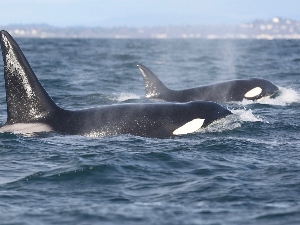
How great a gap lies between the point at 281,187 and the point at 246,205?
90cm

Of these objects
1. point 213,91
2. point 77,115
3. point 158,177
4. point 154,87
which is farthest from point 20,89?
point 213,91

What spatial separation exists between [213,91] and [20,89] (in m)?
7.91

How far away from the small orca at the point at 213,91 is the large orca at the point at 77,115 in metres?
4.74

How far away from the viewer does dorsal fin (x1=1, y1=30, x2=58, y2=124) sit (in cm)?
860

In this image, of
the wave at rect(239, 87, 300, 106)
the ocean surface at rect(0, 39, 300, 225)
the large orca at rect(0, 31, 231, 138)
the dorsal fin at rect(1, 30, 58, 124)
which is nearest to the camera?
the ocean surface at rect(0, 39, 300, 225)

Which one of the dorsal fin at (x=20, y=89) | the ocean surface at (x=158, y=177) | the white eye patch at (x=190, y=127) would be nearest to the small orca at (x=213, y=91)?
the ocean surface at (x=158, y=177)

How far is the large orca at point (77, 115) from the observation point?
28.8 ft

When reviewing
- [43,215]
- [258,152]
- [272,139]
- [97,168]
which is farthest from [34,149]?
[272,139]

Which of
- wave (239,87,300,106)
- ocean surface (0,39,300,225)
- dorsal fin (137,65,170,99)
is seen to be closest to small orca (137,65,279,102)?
dorsal fin (137,65,170,99)

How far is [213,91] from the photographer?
1555 cm

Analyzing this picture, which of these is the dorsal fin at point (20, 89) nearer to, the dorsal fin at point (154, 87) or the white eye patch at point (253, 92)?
the dorsal fin at point (154, 87)

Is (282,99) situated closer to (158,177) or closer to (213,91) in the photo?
(213,91)

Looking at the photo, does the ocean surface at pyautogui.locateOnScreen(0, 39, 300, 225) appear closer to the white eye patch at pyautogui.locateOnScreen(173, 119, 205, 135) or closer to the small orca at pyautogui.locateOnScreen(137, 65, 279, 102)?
the white eye patch at pyautogui.locateOnScreen(173, 119, 205, 135)

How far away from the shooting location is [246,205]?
6254mm
